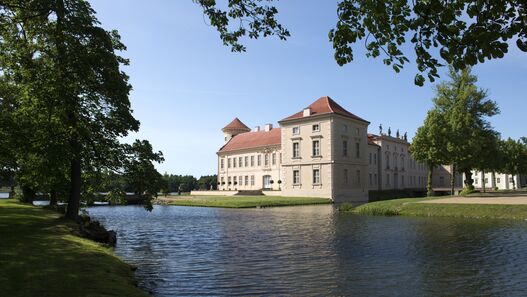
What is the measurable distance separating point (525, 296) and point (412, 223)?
52.0 feet

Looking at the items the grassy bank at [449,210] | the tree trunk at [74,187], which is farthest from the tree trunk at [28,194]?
the grassy bank at [449,210]

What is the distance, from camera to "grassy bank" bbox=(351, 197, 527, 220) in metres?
27.6

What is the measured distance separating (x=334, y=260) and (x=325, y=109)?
161ft

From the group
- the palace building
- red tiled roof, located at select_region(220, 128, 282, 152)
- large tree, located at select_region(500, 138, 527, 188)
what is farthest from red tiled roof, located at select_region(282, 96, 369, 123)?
large tree, located at select_region(500, 138, 527, 188)

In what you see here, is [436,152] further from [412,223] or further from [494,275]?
[494,275]

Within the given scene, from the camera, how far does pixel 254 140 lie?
80562mm

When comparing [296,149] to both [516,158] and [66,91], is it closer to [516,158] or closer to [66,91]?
[516,158]

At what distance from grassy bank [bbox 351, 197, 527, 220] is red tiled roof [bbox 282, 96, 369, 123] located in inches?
1104

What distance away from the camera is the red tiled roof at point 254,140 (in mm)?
76062

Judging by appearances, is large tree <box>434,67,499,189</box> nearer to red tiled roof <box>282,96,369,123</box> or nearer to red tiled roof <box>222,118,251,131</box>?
red tiled roof <box>282,96,369,123</box>

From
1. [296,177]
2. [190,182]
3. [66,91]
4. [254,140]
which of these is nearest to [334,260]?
[66,91]

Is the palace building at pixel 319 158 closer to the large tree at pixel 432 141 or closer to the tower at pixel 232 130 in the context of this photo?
the tower at pixel 232 130

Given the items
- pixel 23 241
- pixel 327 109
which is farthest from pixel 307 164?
pixel 23 241

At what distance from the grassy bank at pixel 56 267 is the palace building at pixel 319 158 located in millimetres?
47333
